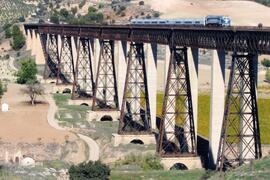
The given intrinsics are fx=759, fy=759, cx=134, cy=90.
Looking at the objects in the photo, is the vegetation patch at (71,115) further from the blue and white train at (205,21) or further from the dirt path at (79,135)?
the blue and white train at (205,21)

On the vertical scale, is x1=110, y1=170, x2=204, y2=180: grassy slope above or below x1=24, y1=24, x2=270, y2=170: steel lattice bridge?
below

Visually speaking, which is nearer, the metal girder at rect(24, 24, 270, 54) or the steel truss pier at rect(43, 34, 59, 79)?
the metal girder at rect(24, 24, 270, 54)

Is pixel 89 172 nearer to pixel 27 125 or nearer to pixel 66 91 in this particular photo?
pixel 27 125

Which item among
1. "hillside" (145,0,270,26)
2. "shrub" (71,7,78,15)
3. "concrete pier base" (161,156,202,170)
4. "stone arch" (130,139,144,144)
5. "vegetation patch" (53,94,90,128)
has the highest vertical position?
"concrete pier base" (161,156,202,170)

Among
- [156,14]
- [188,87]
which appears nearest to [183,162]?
[188,87]

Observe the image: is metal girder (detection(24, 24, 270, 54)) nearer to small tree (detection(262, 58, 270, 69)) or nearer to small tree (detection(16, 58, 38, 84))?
small tree (detection(16, 58, 38, 84))

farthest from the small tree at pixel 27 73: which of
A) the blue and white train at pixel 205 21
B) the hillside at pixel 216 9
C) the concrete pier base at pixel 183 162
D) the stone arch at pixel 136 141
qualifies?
the hillside at pixel 216 9

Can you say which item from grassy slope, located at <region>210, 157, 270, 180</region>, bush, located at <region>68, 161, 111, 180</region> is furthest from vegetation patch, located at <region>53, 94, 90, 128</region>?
grassy slope, located at <region>210, 157, 270, 180</region>
